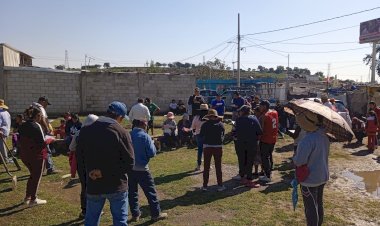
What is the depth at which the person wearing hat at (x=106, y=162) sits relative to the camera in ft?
14.1

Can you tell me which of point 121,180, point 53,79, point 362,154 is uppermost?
point 53,79

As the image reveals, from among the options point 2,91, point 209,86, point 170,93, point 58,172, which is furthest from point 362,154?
point 209,86

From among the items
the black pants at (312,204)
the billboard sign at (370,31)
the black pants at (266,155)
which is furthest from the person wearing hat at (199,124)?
the billboard sign at (370,31)

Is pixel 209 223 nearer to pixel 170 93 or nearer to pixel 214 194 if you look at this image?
pixel 214 194

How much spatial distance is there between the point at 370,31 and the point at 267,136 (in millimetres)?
39258

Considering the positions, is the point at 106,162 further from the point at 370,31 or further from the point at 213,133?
the point at 370,31

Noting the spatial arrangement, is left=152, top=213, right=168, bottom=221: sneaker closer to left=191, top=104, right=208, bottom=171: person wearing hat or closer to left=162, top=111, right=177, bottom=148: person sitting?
left=191, top=104, right=208, bottom=171: person wearing hat

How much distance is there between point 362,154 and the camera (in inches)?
523

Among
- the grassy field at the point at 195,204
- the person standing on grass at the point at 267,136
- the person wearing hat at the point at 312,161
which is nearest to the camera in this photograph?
the person wearing hat at the point at 312,161

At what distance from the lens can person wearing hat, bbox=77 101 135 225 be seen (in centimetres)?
429

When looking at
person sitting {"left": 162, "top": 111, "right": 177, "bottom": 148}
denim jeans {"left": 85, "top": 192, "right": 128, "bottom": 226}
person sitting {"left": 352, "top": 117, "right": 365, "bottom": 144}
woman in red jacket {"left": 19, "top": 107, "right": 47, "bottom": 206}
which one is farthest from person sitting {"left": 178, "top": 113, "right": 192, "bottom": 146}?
denim jeans {"left": 85, "top": 192, "right": 128, "bottom": 226}

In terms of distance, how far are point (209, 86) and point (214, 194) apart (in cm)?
2561

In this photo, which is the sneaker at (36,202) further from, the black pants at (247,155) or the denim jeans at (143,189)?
the black pants at (247,155)

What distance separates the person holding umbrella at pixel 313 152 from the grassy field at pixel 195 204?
6.05 ft
